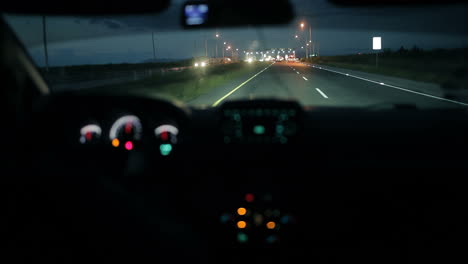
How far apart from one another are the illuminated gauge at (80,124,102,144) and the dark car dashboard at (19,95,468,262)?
12 centimetres

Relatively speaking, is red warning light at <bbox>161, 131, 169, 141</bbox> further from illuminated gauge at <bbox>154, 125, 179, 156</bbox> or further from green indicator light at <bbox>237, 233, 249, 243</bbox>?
green indicator light at <bbox>237, 233, 249, 243</bbox>

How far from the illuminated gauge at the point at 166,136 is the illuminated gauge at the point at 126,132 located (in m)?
0.26

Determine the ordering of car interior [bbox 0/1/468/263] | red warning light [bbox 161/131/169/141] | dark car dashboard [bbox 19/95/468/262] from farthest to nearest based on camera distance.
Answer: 1. red warning light [bbox 161/131/169/141]
2. dark car dashboard [bbox 19/95/468/262]
3. car interior [bbox 0/1/468/263]

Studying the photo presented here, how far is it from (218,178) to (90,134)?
66.4 inches

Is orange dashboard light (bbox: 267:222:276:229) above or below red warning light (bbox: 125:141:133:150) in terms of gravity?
below

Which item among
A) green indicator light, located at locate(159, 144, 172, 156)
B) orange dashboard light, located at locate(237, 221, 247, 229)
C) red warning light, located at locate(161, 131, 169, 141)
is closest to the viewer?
orange dashboard light, located at locate(237, 221, 247, 229)

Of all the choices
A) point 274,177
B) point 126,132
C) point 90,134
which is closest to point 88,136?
point 90,134

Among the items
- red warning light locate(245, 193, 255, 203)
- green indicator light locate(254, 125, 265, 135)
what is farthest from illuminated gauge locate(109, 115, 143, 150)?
red warning light locate(245, 193, 255, 203)

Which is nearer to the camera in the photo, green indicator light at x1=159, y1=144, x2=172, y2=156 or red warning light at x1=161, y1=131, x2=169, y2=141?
green indicator light at x1=159, y1=144, x2=172, y2=156

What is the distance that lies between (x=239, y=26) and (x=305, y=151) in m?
1.98

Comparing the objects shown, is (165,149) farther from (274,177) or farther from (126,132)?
(274,177)

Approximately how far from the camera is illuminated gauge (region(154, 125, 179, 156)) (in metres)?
4.04

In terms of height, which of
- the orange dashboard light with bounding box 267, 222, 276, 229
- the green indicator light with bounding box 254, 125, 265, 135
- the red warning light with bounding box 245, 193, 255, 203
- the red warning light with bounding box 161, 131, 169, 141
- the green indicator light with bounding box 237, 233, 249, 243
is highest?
the green indicator light with bounding box 254, 125, 265, 135

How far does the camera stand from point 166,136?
4.13 meters
